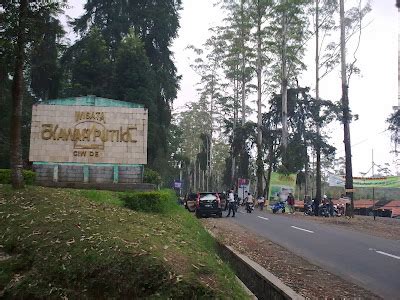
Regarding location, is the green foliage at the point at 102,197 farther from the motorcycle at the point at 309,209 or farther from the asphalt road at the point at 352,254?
the motorcycle at the point at 309,209

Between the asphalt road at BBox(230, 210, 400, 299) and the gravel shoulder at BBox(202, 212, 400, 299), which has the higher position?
the gravel shoulder at BBox(202, 212, 400, 299)

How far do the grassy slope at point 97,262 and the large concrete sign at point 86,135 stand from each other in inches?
408

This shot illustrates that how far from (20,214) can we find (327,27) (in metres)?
30.8

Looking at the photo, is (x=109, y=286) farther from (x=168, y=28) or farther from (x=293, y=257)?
(x=168, y=28)

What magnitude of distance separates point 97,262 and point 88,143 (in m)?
12.8

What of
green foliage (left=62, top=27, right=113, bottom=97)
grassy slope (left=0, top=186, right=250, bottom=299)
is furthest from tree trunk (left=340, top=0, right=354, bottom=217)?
grassy slope (left=0, top=186, right=250, bottom=299)

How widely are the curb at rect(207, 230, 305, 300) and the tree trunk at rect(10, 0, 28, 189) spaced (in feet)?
17.5

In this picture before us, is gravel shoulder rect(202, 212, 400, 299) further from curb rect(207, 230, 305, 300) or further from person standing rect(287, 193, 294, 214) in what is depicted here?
person standing rect(287, 193, 294, 214)

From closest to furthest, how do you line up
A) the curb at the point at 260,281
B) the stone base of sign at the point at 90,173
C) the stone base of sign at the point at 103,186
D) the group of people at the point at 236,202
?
the curb at the point at 260,281, the stone base of sign at the point at 103,186, the stone base of sign at the point at 90,173, the group of people at the point at 236,202

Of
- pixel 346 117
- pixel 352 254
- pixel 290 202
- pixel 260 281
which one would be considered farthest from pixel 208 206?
pixel 260 281

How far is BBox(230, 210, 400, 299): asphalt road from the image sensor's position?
8031mm

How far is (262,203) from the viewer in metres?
35.8


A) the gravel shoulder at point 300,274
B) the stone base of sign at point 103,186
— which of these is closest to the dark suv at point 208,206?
the stone base of sign at point 103,186

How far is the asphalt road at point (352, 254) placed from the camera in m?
8.03
